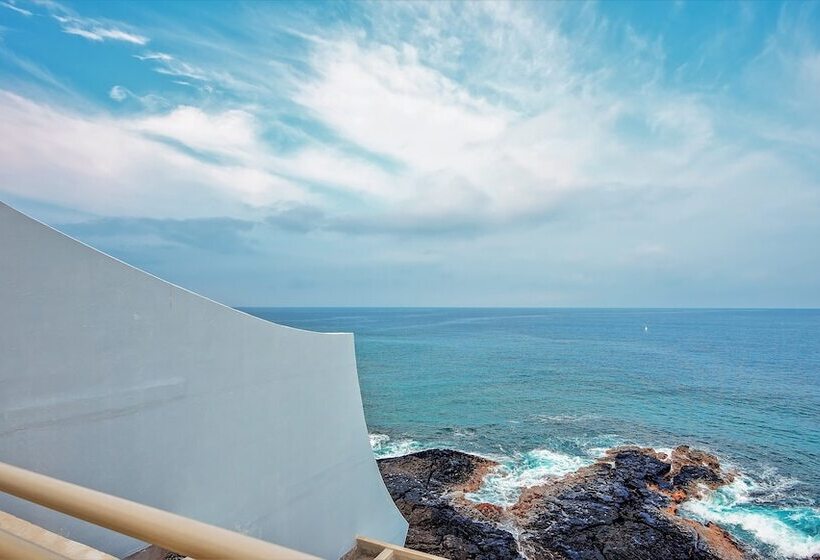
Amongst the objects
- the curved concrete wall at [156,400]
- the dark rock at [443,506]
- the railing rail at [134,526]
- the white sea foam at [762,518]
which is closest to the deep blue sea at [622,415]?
the white sea foam at [762,518]

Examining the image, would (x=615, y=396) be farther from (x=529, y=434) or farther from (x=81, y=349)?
(x=81, y=349)

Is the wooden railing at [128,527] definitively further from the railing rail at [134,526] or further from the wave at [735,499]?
the wave at [735,499]

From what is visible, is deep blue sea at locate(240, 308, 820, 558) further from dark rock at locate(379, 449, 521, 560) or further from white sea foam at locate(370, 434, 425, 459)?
dark rock at locate(379, 449, 521, 560)

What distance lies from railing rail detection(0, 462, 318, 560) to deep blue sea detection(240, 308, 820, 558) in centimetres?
1409

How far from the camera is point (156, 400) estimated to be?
14.1 feet

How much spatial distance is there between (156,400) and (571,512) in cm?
1213

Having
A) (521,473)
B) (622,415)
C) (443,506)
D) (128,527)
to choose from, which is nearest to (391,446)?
(521,473)

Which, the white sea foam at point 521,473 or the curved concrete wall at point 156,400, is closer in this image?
the curved concrete wall at point 156,400

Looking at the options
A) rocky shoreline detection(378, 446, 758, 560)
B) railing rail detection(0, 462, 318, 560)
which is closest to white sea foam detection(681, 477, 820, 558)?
rocky shoreline detection(378, 446, 758, 560)

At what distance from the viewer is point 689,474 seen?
15.5m

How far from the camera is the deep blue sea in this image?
14.0m

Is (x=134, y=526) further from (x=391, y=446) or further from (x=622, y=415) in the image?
(x=622, y=415)

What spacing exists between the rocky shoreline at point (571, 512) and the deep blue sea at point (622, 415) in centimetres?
73

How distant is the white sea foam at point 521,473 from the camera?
537 inches
